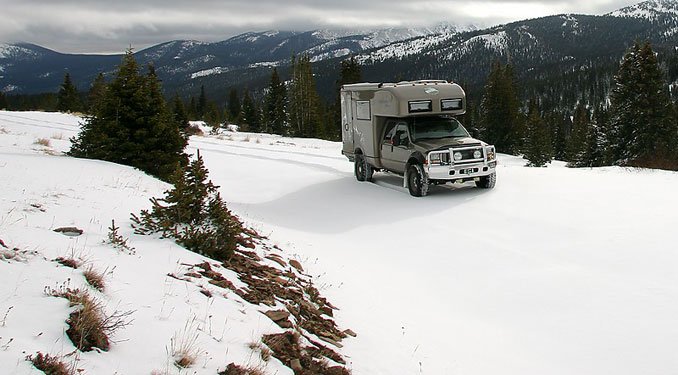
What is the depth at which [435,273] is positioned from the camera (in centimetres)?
841

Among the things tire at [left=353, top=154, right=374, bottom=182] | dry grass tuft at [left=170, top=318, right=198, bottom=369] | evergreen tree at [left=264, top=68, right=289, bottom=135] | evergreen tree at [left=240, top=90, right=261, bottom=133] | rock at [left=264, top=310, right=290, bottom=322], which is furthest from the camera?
evergreen tree at [left=240, top=90, right=261, bottom=133]

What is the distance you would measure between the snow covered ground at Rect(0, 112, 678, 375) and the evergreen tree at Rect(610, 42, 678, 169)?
25.9m

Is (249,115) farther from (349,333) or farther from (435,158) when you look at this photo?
(349,333)

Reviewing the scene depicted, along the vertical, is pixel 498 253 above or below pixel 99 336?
below

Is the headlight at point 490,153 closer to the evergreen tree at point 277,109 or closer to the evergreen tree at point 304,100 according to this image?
the evergreen tree at point 304,100

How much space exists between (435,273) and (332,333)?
9.95ft

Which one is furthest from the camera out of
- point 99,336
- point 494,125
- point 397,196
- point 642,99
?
point 494,125

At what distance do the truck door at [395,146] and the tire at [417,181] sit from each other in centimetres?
56

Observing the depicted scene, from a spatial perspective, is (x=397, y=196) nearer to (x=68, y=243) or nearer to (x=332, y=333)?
(x=332, y=333)

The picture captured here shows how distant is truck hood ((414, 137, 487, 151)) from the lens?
13.6 m

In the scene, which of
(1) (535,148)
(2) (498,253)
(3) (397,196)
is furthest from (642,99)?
(2) (498,253)

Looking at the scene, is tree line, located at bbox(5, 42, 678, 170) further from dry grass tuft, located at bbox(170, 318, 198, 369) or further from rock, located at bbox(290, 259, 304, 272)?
dry grass tuft, located at bbox(170, 318, 198, 369)

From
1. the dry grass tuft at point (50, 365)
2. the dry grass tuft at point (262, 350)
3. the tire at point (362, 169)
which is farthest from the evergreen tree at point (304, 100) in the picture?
the dry grass tuft at point (50, 365)

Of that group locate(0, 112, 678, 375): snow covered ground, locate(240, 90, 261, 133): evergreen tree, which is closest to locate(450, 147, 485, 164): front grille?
locate(0, 112, 678, 375): snow covered ground
